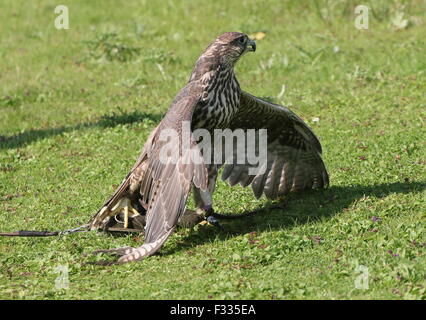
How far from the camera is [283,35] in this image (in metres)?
14.5

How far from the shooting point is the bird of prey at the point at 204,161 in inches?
279

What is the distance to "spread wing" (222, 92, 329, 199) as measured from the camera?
849 centimetres

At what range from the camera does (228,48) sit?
8.03m

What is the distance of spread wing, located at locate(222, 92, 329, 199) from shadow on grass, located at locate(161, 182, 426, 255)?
0.14m

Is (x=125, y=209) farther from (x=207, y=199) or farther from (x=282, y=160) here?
(x=282, y=160)

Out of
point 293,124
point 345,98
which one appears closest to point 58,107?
point 345,98

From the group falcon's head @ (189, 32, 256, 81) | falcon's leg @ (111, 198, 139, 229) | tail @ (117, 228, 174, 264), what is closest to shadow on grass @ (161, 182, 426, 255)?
tail @ (117, 228, 174, 264)

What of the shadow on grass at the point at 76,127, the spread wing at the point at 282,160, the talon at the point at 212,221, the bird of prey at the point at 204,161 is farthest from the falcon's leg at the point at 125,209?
the shadow on grass at the point at 76,127

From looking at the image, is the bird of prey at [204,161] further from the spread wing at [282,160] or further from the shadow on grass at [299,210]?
the shadow on grass at [299,210]

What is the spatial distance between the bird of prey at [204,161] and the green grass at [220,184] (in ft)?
0.75

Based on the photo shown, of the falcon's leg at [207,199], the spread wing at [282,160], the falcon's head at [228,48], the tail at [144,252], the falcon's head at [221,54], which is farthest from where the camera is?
the spread wing at [282,160]

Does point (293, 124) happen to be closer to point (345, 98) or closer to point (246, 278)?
point (246, 278)

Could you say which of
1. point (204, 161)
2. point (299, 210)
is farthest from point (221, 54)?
point (299, 210)

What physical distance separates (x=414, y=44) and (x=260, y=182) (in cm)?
561
